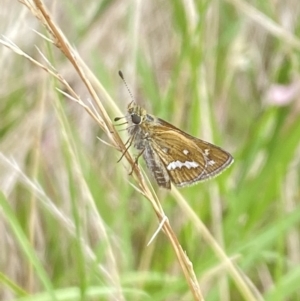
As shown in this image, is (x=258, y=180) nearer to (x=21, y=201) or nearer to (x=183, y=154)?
(x=183, y=154)

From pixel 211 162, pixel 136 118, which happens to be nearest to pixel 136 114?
pixel 136 118

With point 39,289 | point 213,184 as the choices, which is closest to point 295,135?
point 213,184

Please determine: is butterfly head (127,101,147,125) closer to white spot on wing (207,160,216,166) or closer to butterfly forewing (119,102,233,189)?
butterfly forewing (119,102,233,189)

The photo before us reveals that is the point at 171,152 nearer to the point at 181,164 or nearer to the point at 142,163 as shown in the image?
the point at 181,164

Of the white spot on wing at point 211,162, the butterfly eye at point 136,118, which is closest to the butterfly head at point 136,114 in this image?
the butterfly eye at point 136,118

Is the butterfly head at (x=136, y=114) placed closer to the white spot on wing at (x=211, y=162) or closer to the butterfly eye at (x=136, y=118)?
the butterfly eye at (x=136, y=118)
